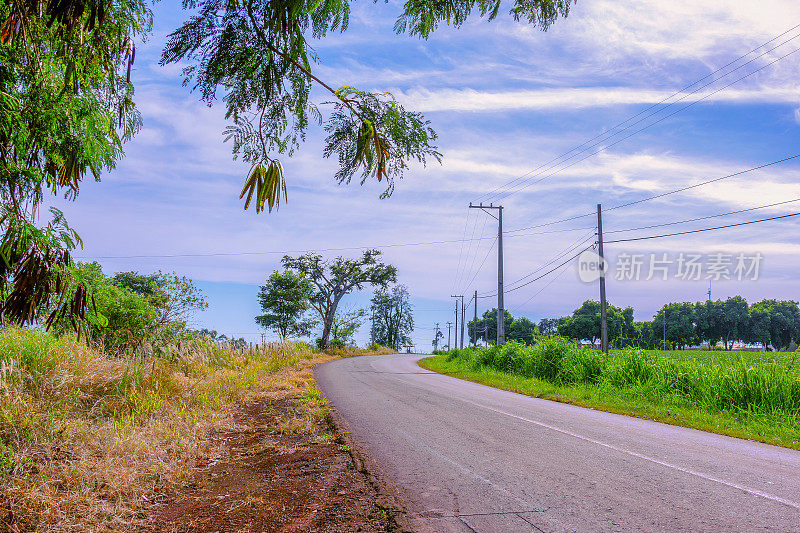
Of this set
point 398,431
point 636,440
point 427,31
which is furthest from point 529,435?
point 427,31

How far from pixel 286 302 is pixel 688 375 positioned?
119 feet

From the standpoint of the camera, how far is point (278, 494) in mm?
4133

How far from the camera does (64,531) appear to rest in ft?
10.7

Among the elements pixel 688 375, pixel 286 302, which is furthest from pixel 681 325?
pixel 688 375

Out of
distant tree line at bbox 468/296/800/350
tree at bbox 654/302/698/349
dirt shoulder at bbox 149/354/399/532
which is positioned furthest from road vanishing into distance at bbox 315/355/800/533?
tree at bbox 654/302/698/349

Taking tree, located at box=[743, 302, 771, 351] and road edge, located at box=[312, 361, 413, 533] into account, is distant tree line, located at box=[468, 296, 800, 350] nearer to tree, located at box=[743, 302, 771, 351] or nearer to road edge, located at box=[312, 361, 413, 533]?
tree, located at box=[743, 302, 771, 351]

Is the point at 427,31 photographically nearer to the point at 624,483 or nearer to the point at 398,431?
the point at 624,483

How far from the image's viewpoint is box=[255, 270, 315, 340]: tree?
41.9m

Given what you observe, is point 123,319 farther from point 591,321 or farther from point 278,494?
point 591,321

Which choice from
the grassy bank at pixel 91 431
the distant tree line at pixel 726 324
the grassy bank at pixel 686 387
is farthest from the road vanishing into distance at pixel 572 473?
the distant tree line at pixel 726 324

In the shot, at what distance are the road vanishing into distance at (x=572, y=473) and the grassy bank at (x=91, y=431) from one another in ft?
7.28

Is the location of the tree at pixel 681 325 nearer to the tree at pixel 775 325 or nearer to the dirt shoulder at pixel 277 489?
the tree at pixel 775 325

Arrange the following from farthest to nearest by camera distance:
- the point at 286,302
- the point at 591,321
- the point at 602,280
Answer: the point at 591,321 → the point at 286,302 → the point at 602,280

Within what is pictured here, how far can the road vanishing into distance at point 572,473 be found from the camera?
141 inches
